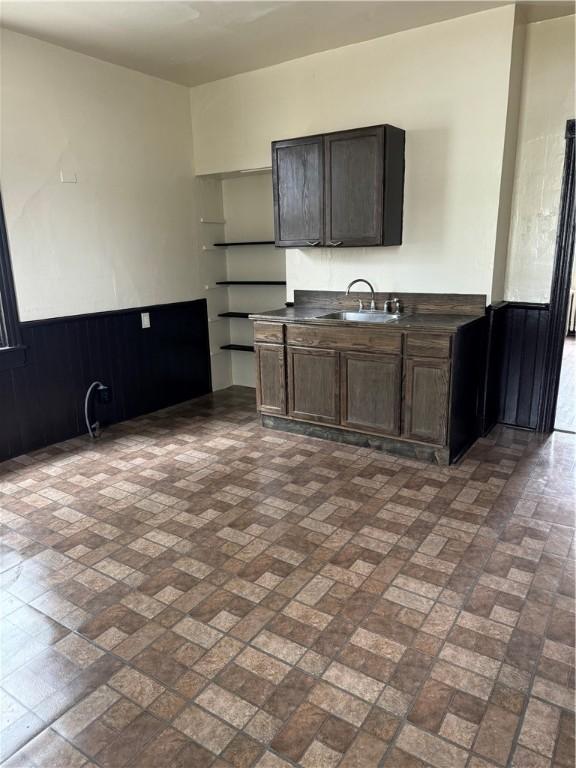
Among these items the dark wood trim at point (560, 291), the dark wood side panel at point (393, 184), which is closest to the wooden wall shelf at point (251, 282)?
the dark wood side panel at point (393, 184)

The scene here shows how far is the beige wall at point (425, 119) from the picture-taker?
11.3ft

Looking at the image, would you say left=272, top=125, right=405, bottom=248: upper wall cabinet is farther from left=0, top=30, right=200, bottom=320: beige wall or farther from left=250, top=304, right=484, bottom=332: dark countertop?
left=0, top=30, right=200, bottom=320: beige wall

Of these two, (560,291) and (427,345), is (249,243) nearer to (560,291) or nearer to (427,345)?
(427,345)

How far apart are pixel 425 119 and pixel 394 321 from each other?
1.44 metres

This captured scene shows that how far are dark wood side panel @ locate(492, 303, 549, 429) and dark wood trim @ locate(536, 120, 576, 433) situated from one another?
0.04 metres

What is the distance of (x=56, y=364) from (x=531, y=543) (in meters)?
3.36

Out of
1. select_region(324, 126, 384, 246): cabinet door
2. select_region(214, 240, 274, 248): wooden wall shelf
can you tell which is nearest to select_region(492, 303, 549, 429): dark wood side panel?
select_region(324, 126, 384, 246): cabinet door

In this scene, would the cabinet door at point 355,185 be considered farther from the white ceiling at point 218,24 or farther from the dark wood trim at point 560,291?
the dark wood trim at point 560,291

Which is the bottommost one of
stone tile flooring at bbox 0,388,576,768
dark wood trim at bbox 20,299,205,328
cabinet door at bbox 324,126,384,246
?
stone tile flooring at bbox 0,388,576,768

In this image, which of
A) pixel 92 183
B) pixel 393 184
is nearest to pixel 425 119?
pixel 393 184

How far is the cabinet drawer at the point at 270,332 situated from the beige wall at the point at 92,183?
1138mm

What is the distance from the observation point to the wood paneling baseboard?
3.77 meters

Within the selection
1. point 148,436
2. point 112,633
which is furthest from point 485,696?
point 148,436

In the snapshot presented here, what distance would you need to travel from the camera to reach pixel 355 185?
12.1 ft
